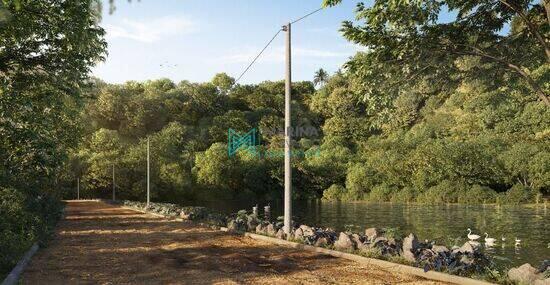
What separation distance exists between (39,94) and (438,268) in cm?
1284

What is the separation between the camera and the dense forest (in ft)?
40.0

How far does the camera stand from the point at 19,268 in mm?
11570

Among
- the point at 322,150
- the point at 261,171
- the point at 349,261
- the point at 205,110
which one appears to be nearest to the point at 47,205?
the point at 349,261

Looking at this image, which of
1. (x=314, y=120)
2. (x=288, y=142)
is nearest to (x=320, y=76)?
(x=314, y=120)

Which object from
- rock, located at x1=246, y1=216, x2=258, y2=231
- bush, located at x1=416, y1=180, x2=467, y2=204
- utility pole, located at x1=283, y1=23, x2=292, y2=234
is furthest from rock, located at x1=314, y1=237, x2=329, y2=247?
bush, located at x1=416, y1=180, x2=467, y2=204

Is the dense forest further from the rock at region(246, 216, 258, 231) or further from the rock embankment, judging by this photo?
the rock at region(246, 216, 258, 231)

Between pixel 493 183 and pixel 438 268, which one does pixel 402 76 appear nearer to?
pixel 438 268

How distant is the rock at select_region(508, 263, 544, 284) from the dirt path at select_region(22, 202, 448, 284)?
68.1 inches

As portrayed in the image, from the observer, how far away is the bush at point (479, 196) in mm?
61375

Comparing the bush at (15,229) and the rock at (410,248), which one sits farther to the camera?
the bush at (15,229)

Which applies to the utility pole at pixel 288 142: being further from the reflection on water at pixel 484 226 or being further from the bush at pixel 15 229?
the bush at pixel 15 229

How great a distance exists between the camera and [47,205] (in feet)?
79.6

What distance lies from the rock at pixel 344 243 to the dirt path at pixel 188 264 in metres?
0.76

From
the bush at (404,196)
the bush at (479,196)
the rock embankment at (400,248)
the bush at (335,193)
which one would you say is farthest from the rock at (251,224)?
the bush at (335,193)
